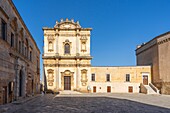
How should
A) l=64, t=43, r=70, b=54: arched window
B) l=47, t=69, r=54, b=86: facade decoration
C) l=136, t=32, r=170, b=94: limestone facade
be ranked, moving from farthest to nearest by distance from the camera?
l=64, t=43, r=70, b=54: arched window < l=47, t=69, r=54, b=86: facade decoration < l=136, t=32, r=170, b=94: limestone facade

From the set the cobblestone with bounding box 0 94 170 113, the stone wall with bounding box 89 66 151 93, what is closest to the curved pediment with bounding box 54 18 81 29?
the stone wall with bounding box 89 66 151 93

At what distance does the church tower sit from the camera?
125 ft

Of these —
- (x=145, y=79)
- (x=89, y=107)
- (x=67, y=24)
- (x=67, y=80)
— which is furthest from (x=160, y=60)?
(x=89, y=107)

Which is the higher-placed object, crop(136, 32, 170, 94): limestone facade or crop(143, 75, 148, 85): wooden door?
crop(136, 32, 170, 94): limestone facade

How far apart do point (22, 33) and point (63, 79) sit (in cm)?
1833

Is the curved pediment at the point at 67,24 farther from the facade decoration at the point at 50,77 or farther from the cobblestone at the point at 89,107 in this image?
the cobblestone at the point at 89,107

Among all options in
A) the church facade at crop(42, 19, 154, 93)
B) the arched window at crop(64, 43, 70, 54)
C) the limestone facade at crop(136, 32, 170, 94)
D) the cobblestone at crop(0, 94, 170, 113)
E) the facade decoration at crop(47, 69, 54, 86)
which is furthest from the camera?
the arched window at crop(64, 43, 70, 54)

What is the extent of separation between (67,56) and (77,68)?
2.74 metres

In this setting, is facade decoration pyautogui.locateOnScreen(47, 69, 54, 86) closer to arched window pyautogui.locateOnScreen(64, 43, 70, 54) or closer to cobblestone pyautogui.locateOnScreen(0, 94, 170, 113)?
arched window pyautogui.locateOnScreen(64, 43, 70, 54)

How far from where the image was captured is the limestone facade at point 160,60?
32906 mm

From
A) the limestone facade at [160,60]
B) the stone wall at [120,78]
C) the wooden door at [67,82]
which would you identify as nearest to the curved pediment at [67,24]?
the stone wall at [120,78]

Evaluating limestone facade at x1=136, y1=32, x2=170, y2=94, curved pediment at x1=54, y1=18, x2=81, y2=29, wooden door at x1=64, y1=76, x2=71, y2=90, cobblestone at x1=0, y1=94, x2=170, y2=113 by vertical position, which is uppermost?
curved pediment at x1=54, y1=18, x2=81, y2=29

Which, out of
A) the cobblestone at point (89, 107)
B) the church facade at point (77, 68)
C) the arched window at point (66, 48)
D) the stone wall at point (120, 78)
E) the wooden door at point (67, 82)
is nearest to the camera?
the cobblestone at point (89, 107)

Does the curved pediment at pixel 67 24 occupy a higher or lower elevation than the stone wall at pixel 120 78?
higher
